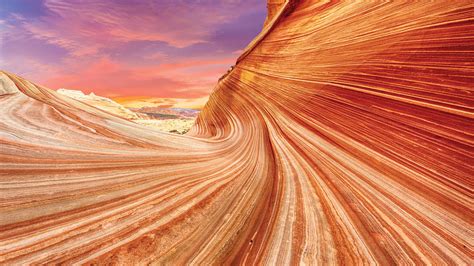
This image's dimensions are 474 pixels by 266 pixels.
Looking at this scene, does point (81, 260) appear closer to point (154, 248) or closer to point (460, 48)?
point (154, 248)

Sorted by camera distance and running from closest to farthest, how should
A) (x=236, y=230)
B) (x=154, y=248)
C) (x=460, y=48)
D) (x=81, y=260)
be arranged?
(x=81, y=260) → (x=154, y=248) → (x=236, y=230) → (x=460, y=48)

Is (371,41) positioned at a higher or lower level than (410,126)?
higher

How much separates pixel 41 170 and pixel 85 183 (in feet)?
0.70

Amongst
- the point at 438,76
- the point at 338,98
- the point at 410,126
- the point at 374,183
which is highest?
the point at 438,76

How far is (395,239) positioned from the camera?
989mm

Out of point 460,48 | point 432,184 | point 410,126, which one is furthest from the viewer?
point 410,126

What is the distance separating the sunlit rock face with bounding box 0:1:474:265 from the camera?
3.02ft

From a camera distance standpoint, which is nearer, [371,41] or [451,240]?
[451,240]

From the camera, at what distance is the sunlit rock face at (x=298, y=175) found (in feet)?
3.02

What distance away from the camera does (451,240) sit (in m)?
0.96

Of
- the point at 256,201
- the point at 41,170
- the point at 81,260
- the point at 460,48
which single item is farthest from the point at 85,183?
the point at 460,48

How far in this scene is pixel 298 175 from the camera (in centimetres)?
166

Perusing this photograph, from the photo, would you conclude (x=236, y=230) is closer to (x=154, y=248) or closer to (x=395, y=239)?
(x=154, y=248)

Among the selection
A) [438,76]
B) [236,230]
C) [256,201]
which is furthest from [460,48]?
[236,230]
